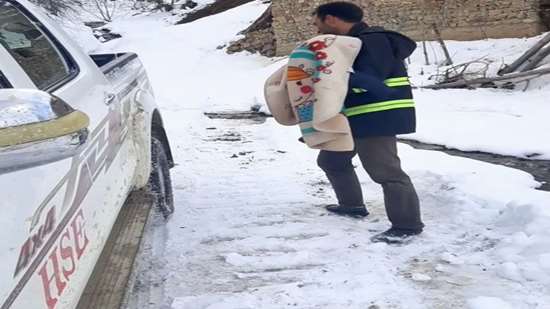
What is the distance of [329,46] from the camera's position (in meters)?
3.87

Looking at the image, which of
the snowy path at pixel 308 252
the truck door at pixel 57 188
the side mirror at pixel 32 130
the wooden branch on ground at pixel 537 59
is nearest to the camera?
the side mirror at pixel 32 130

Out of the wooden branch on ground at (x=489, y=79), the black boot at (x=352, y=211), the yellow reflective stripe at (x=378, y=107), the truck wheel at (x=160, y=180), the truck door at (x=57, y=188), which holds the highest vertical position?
the truck door at (x=57, y=188)

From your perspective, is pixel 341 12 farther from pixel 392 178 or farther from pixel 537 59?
pixel 537 59

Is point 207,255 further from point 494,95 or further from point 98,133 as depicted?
point 494,95

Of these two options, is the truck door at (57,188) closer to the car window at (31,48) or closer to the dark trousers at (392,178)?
the car window at (31,48)

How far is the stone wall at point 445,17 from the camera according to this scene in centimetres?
1470

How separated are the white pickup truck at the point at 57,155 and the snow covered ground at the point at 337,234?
0.67 m

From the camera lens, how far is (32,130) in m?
1.50

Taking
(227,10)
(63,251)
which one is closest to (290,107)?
(63,251)

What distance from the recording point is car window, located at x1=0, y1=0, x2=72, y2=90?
280cm

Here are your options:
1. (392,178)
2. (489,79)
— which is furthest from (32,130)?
(489,79)

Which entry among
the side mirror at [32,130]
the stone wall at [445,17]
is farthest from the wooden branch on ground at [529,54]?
the side mirror at [32,130]

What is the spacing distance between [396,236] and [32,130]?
3.09 meters

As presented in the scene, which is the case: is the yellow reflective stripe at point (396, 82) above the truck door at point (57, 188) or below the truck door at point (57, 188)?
below
